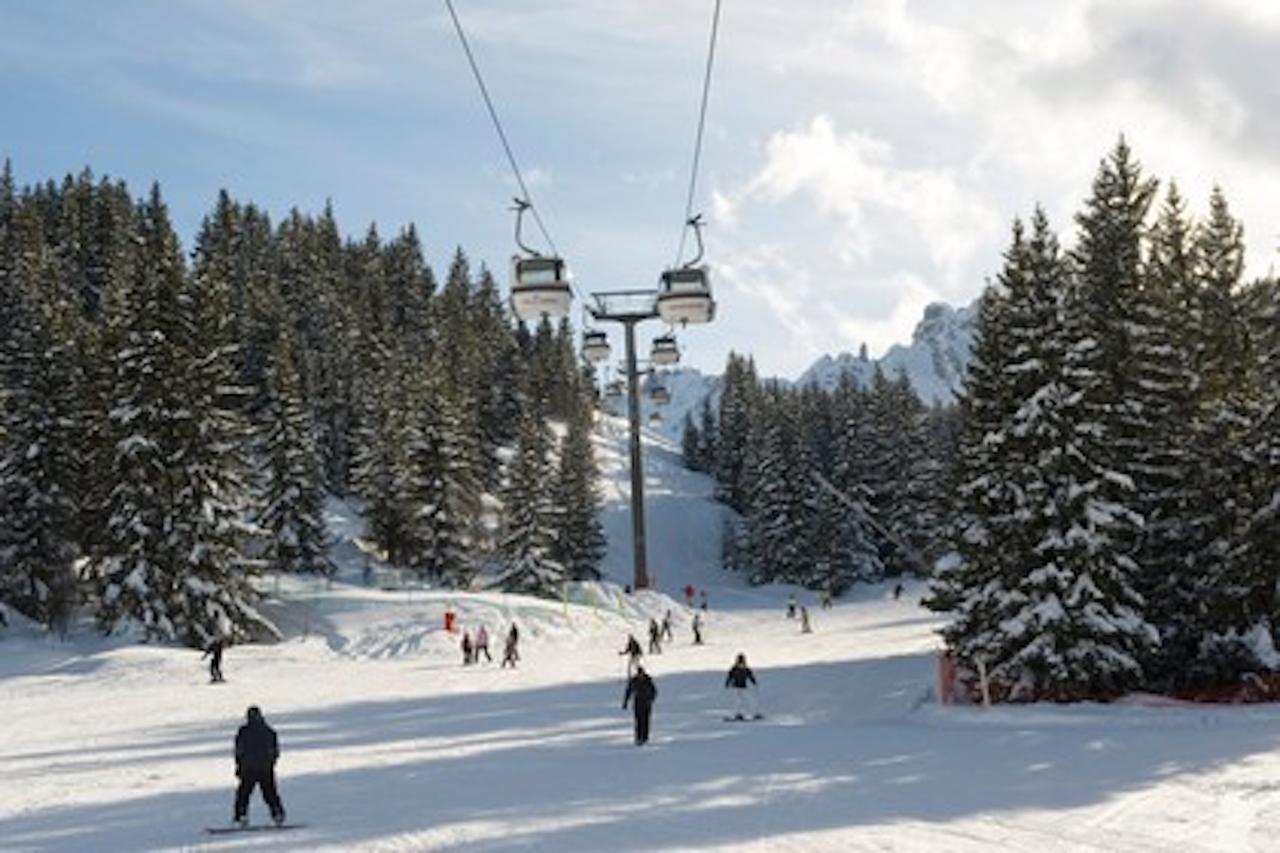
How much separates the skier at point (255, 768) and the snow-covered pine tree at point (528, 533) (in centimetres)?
4863

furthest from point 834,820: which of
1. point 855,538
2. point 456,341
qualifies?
point 456,341

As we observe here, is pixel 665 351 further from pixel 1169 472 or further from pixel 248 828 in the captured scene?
pixel 248 828

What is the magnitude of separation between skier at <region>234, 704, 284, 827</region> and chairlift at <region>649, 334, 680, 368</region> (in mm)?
27380

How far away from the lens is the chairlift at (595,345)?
40625mm

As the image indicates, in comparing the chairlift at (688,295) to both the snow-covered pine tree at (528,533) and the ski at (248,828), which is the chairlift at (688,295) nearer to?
the ski at (248,828)

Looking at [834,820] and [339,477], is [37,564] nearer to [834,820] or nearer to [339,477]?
[834,820]

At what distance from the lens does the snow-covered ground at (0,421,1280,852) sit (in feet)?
47.1

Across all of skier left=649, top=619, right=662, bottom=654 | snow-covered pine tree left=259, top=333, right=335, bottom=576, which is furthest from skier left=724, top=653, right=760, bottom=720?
snow-covered pine tree left=259, top=333, right=335, bottom=576

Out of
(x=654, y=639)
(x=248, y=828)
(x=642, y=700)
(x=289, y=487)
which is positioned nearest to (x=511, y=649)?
(x=654, y=639)

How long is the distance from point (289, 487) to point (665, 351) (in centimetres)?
2936

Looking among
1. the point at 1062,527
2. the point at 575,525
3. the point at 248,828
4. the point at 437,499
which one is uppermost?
the point at 437,499

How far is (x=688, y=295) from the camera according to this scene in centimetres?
3344

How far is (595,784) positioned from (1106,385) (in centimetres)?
1722

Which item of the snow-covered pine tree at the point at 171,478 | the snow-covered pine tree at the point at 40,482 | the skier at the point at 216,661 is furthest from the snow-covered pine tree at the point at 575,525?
the skier at the point at 216,661
